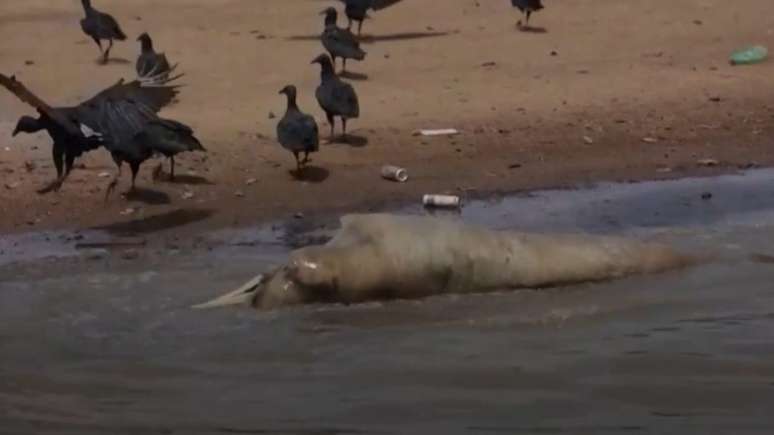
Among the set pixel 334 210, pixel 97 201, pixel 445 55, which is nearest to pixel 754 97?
pixel 445 55

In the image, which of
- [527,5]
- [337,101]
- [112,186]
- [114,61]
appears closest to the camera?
[112,186]

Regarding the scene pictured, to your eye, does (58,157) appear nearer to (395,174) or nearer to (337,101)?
(395,174)

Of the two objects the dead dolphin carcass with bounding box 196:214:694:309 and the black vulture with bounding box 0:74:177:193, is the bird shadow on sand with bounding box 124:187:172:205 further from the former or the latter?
the dead dolphin carcass with bounding box 196:214:694:309

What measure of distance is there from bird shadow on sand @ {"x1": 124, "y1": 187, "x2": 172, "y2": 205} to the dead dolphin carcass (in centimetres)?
297

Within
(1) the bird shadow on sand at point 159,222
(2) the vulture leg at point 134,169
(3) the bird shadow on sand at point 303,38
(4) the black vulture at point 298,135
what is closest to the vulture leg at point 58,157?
(2) the vulture leg at point 134,169

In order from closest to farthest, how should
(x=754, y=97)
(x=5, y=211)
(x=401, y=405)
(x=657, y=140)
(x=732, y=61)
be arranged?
(x=401, y=405) → (x=5, y=211) → (x=657, y=140) → (x=754, y=97) → (x=732, y=61)

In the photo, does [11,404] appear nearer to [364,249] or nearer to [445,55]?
[364,249]

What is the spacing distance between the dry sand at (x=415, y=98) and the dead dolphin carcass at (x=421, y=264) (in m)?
2.48

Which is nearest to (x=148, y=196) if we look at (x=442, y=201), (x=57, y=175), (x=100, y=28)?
(x=57, y=175)

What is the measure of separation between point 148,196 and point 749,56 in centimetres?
595

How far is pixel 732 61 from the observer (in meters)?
13.4

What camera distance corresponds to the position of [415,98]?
1221 cm

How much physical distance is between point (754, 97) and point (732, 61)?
1.20 m

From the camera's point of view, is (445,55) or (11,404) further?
(445,55)
